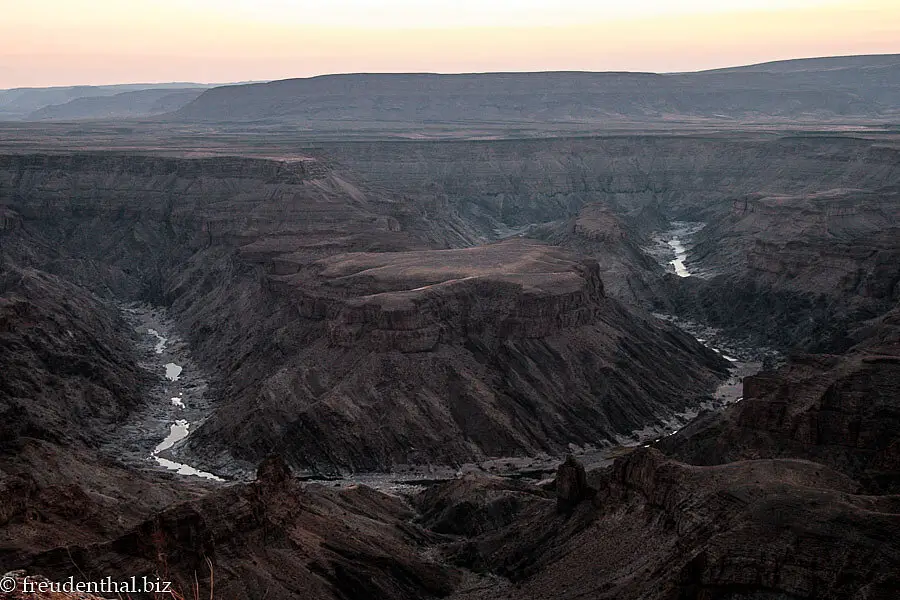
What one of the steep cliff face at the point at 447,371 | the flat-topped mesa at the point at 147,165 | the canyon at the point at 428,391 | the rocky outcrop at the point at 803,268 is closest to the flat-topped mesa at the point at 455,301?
the steep cliff face at the point at 447,371

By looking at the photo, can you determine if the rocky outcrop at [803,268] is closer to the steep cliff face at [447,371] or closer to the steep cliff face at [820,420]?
the steep cliff face at [447,371]

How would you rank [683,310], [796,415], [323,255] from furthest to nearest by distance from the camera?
[683,310] < [323,255] < [796,415]

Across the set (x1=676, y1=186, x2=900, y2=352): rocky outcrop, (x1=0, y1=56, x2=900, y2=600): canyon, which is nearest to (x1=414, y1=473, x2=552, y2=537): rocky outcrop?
(x1=0, y1=56, x2=900, y2=600): canyon

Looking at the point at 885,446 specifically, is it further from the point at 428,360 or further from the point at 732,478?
the point at 428,360

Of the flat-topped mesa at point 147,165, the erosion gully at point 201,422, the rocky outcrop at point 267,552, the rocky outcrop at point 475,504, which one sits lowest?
the erosion gully at point 201,422

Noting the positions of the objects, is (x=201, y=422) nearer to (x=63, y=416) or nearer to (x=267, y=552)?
(x=63, y=416)

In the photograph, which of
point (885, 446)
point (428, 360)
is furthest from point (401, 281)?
point (885, 446)
